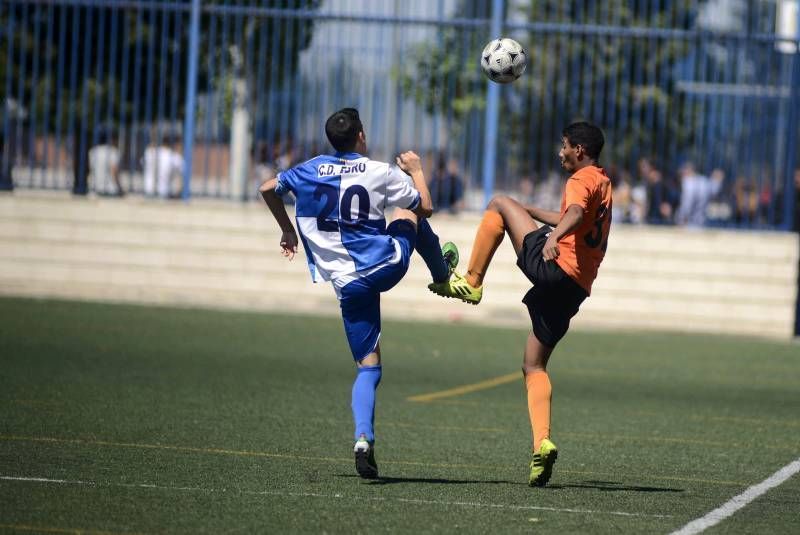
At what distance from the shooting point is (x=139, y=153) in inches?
792

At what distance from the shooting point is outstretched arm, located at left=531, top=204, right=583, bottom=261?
7.43 m

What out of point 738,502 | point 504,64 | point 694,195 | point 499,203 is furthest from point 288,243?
point 694,195

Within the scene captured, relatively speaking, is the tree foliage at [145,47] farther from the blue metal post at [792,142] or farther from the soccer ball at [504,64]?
the soccer ball at [504,64]

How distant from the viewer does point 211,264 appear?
2002 cm

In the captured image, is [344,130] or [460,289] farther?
[460,289]

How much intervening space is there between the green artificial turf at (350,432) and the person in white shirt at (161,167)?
301cm

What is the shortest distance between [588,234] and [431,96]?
11.9m

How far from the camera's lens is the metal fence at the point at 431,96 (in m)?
19.2

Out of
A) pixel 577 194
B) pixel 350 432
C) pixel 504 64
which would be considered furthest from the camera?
pixel 504 64

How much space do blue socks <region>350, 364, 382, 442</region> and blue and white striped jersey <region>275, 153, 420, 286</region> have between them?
54 centimetres

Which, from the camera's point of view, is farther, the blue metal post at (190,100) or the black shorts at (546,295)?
the blue metal post at (190,100)

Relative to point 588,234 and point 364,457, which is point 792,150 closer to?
point 588,234

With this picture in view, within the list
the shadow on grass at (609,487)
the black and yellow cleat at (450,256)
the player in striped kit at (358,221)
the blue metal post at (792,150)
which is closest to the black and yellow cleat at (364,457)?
the player in striped kit at (358,221)

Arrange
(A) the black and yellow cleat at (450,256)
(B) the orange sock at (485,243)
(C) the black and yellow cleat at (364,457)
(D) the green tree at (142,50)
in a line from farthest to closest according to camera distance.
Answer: (D) the green tree at (142,50), (A) the black and yellow cleat at (450,256), (B) the orange sock at (485,243), (C) the black and yellow cleat at (364,457)
